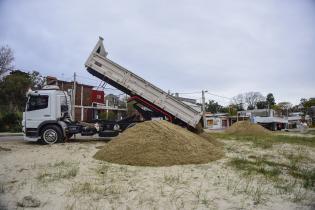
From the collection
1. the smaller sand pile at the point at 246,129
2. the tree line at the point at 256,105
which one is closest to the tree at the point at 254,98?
the tree line at the point at 256,105

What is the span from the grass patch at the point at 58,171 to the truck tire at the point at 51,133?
5.48 meters

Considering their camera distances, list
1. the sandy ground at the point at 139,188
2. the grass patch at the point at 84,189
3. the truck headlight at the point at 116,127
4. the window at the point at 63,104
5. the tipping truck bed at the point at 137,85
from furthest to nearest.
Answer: the truck headlight at the point at 116,127
the window at the point at 63,104
the tipping truck bed at the point at 137,85
the grass patch at the point at 84,189
the sandy ground at the point at 139,188

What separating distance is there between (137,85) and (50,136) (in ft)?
16.2

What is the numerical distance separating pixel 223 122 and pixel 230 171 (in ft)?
199

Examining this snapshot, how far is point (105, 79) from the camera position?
539 inches

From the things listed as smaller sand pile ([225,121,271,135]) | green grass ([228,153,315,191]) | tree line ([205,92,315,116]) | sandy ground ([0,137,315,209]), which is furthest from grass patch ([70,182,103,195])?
tree line ([205,92,315,116])

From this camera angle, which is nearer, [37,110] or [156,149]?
[156,149]

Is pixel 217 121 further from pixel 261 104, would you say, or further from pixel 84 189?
pixel 84 189

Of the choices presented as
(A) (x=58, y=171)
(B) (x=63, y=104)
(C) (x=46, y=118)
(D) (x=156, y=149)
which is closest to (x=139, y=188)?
(A) (x=58, y=171)

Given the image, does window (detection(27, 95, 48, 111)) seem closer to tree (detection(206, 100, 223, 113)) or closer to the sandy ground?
the sandy ground

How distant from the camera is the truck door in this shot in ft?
42.8

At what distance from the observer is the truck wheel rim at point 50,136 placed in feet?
42.6

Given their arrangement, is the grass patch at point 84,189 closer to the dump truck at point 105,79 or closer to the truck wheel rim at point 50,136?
the dump truck at point 105,79

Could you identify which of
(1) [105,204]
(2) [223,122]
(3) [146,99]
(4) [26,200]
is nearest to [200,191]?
(1) [105,204]
